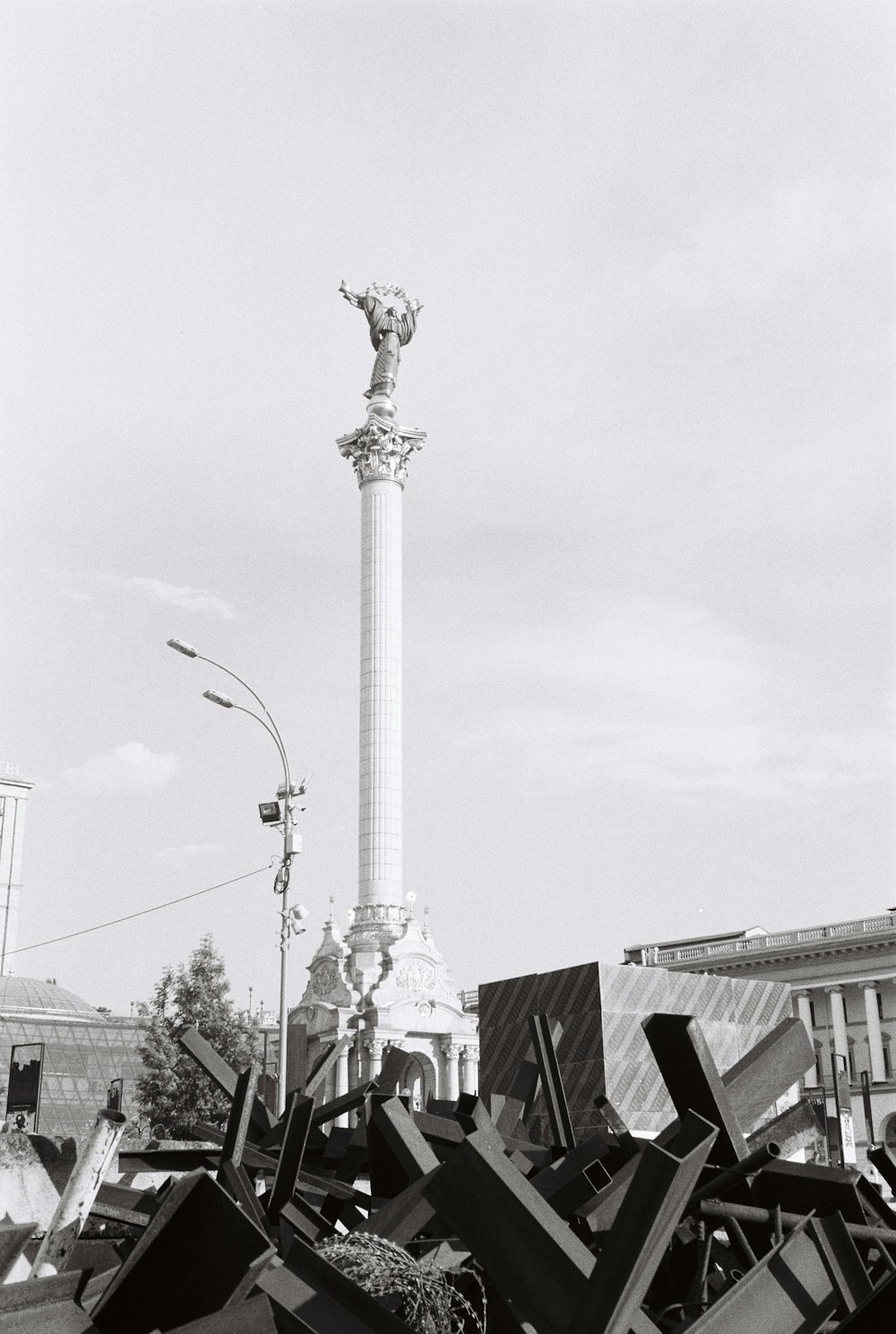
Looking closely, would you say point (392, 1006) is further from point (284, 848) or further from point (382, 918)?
point (284, 848)

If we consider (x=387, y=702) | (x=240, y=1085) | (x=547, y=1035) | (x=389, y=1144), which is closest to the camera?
(x=389, y=1144)

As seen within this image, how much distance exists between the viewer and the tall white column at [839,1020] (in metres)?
68.7

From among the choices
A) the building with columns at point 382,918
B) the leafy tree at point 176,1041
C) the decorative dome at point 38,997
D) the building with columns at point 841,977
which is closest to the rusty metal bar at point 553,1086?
the leafy tree at point 176,1041

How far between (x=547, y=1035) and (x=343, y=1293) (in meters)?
1.85

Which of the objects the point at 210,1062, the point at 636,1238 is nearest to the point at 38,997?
the point at 210,1062

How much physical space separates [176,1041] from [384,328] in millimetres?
40962

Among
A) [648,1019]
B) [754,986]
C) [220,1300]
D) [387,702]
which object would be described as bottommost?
[220,1300]

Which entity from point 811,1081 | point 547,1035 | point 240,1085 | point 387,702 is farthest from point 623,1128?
point 811,1081

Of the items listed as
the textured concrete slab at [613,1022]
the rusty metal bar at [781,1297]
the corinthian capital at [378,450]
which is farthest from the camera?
the corinthian capital at [378,450]

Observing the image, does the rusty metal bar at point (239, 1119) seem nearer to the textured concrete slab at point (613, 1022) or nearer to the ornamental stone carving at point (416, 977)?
the textured concrete slab at point (613, 1022)

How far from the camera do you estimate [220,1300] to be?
6.41 ft

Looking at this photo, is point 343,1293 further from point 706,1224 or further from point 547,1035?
point 547,1035

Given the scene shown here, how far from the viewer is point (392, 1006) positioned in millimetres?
51844

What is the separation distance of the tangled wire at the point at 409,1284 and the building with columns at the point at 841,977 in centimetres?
6936
